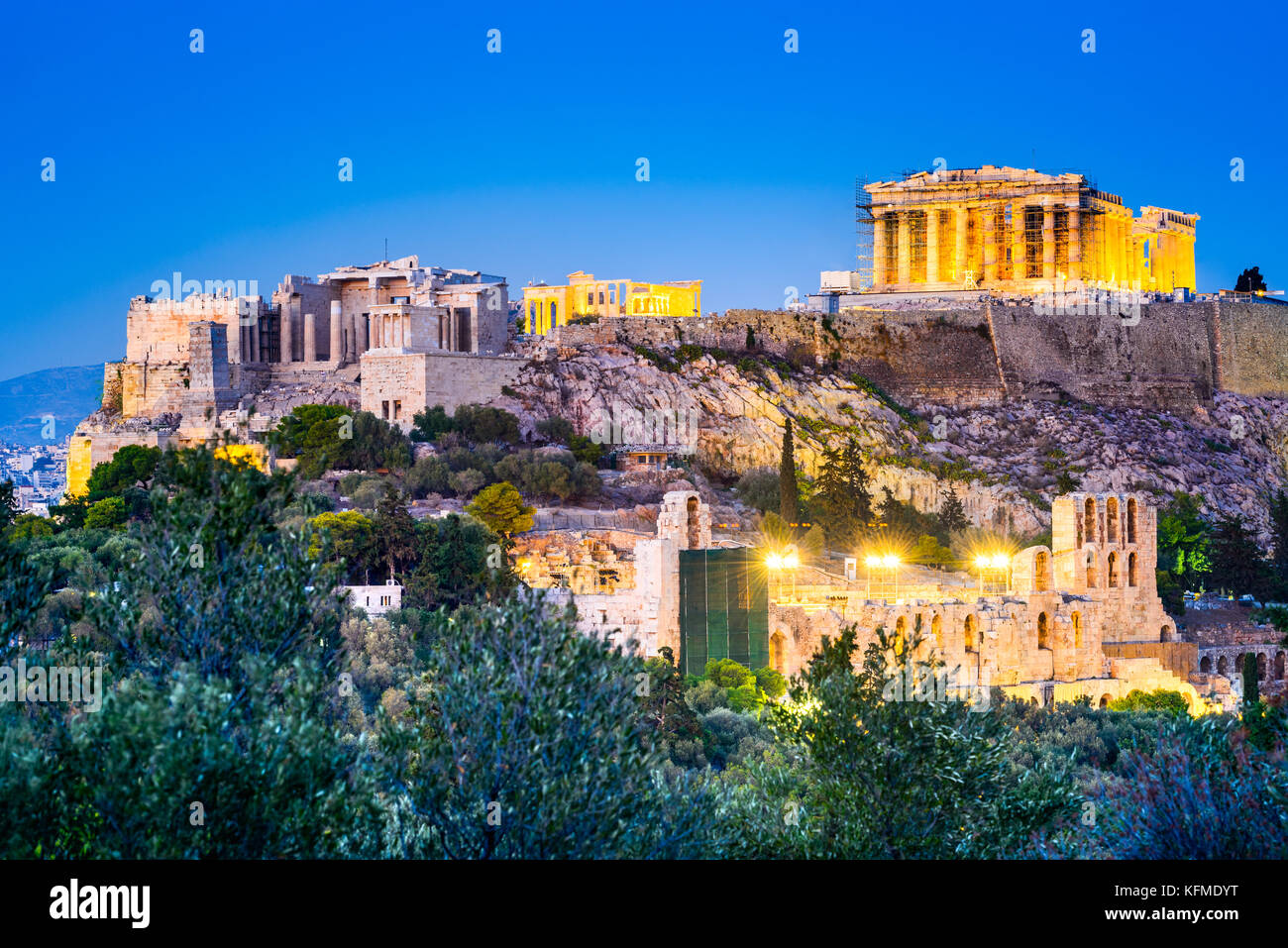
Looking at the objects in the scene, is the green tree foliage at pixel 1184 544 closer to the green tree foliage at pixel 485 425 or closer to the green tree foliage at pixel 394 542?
the green tree foliage at pixel 485 425

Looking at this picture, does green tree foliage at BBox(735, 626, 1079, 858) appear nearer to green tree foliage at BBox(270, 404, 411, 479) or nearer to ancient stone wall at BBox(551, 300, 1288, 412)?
green tree foliage at BBox(270, 404, 411, 479)

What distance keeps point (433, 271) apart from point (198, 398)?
903 cm

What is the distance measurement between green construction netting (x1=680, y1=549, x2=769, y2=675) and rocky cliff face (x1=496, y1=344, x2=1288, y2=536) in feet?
63.7

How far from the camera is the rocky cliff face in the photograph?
163 ft

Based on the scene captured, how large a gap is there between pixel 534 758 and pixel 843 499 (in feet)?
97.6

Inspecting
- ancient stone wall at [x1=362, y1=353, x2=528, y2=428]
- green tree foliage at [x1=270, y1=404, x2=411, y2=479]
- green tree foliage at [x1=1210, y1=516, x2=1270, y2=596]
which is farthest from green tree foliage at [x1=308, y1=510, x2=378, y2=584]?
green tree foliage at [x1=1210, y1=516, x2=1270, y2=596]

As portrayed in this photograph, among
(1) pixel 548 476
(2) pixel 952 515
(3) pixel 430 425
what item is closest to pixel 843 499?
(2) pixel 952 515

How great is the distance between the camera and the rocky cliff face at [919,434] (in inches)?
1951

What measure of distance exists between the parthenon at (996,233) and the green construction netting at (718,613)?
129 ft

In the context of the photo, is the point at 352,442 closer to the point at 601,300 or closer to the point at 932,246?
the point at 601,300

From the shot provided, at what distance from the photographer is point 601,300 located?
214ft

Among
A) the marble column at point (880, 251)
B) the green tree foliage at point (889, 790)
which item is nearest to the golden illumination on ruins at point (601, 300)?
the marble column at point (880, 251)
